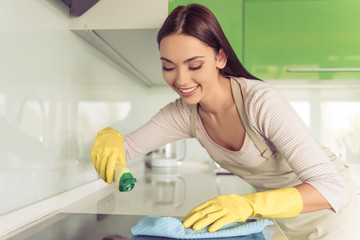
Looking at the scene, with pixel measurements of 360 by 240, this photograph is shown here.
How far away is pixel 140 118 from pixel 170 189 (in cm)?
88

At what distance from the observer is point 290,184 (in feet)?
3.37

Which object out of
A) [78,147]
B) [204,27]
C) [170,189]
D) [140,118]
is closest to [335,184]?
[204,27]

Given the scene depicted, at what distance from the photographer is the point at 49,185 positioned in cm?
96

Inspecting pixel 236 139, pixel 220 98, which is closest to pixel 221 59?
pixel 220 98

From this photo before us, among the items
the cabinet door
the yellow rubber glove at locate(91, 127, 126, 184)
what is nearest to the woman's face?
the yellow rubber glove at locate(91, 127, 126, 184)

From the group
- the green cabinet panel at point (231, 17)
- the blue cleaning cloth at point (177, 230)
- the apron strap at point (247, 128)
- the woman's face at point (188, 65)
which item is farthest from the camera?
the green cabinet panel at point (231, 17)

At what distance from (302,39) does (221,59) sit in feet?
3.43

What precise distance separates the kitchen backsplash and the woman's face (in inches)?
13.6

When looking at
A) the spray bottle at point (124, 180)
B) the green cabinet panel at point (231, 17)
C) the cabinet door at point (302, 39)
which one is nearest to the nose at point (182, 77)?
the spray bottle at point (124, 180)

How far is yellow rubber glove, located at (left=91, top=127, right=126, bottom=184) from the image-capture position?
896 millimetres

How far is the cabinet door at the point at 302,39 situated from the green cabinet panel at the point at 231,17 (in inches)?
2.5

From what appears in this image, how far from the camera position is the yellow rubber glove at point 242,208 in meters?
0.64

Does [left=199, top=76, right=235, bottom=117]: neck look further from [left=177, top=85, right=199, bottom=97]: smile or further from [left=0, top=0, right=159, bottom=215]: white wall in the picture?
[left=0, top=0, right=159, bottom=215]: white wall

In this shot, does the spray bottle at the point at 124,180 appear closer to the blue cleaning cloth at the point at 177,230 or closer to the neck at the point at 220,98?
the blue cleaning cloth at the point at 177,230
